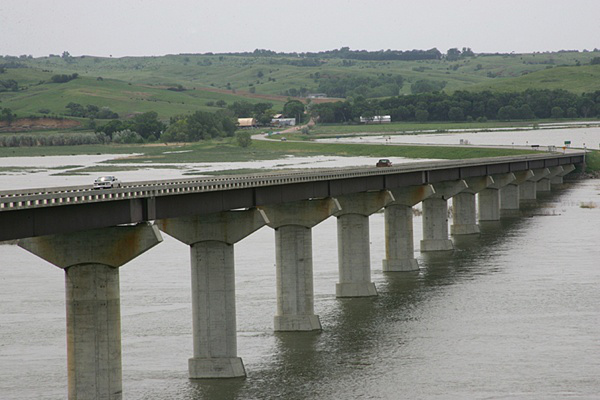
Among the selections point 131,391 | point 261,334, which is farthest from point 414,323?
point 131,391

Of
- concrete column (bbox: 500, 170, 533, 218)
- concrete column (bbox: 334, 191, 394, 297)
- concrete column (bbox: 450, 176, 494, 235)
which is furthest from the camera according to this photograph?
concrete column (bbox: 500, 170, 533, 218)

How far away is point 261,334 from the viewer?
59.9 meters

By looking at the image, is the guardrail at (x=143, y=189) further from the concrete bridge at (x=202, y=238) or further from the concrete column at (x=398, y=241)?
the concrete column at (x=398, y=241)

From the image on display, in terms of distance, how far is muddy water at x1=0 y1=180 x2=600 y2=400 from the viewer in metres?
49.2

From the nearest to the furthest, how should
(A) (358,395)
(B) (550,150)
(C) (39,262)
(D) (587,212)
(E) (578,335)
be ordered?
1. (A) (358,395)
2. (E) (578,335)
3. (C) (39,262)
4. (D) (587,212)
5. (B) (550,150)

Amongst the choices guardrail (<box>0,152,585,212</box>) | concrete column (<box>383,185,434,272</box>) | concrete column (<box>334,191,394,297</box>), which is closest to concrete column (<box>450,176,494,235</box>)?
concrete column (<box>383,185,434,272</box>)

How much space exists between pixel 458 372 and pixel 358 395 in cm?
626

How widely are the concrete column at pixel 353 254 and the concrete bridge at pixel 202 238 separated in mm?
64

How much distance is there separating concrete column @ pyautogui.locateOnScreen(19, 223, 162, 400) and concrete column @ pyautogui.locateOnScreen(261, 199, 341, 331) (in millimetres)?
18210

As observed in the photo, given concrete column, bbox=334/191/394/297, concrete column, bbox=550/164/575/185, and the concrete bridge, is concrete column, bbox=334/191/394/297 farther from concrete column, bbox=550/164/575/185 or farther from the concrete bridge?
concrete column, bbox=550/164/575/185

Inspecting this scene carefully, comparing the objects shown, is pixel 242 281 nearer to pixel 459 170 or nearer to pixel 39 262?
pixel 39 262

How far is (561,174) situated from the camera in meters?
183

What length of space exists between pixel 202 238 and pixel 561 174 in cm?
13891

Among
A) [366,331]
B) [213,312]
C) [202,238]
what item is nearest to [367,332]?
[366,331]
